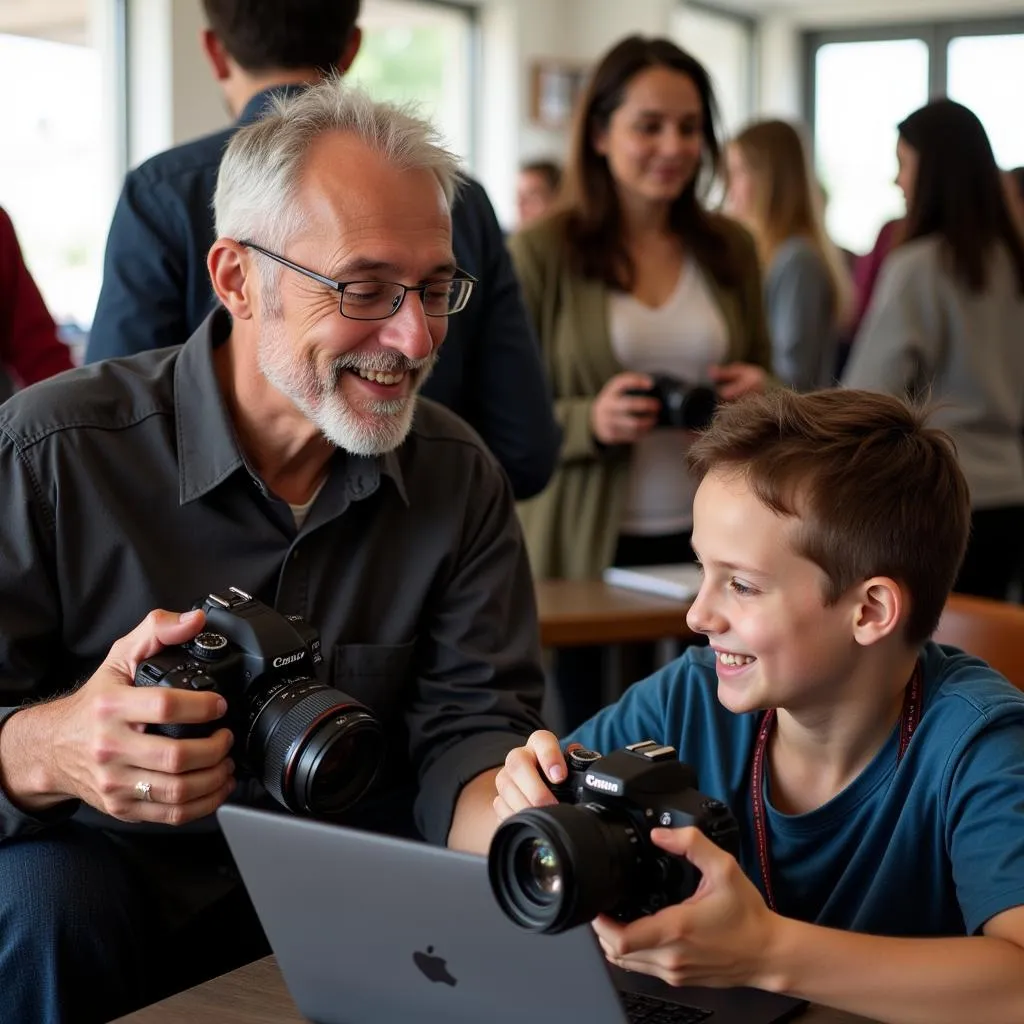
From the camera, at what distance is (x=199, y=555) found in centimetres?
164

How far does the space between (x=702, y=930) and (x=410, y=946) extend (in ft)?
0.68

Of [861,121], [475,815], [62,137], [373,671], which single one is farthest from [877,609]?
[861,121]

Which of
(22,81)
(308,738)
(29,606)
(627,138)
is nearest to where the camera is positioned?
(308,738)

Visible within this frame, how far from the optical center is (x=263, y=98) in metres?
2.07

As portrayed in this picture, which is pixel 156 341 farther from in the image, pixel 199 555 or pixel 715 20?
pixel 715 20

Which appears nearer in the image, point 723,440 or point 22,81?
point 723,440

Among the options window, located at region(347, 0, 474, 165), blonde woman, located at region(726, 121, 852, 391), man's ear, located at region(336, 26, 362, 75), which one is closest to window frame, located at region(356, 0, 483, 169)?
window, located at region(347, 0, 474, 165)

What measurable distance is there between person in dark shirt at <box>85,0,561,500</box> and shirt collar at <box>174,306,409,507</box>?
361 mm

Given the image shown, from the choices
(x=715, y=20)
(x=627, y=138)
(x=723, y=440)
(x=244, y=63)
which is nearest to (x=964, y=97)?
(x=715, y=20)

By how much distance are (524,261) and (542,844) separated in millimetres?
1963

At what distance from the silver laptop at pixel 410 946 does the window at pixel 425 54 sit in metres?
5.96

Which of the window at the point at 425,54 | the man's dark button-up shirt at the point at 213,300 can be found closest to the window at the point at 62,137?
the window at the point at 425,54

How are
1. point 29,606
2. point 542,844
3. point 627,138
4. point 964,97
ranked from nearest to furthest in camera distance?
point 542,844 → point 29,606 → point 627,138 → point 964,97

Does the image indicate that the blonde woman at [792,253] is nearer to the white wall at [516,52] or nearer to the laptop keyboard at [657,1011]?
the white wall at [516,52]
